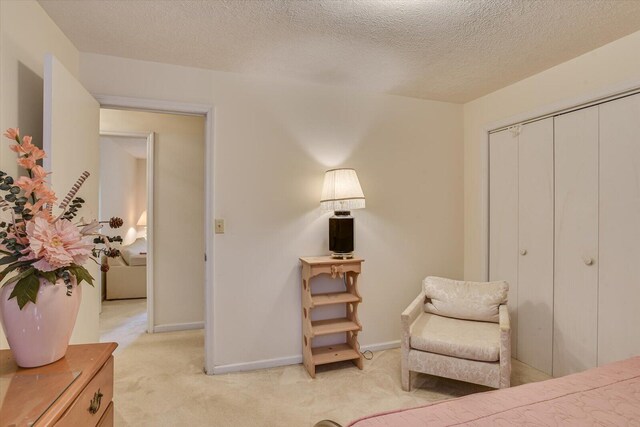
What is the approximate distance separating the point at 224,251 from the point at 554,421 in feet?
7.04

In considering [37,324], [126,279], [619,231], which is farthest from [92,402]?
[126,279]

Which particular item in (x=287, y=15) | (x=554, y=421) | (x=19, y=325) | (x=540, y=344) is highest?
(x=287, y=15)

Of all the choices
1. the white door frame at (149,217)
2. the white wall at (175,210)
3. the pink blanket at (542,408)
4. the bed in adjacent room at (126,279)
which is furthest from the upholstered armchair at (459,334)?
the bed in adjacent room at (126,279)

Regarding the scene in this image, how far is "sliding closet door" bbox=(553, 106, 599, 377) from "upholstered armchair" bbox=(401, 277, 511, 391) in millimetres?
439

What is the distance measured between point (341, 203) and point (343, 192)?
0.09m

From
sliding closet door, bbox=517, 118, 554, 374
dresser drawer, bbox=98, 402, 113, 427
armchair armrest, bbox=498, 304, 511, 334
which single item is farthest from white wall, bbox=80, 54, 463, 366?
dresser drawer, bbox=98, 402, 113, 427

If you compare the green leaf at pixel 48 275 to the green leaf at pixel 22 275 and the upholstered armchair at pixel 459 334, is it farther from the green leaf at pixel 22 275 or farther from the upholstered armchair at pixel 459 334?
the upholstered armchair at pixel 459 334

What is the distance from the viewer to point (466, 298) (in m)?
2.53

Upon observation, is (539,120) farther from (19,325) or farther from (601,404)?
(19,325)

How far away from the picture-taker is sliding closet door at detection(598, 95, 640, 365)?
203 centimetres

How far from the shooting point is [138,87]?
2375mm

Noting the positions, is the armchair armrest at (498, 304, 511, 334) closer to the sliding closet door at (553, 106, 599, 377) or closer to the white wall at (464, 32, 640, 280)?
the sliding closet door at (553, 106, 599, 377)

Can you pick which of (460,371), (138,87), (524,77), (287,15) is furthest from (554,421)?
(138,87)

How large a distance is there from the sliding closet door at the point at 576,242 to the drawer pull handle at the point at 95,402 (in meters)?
2.79
